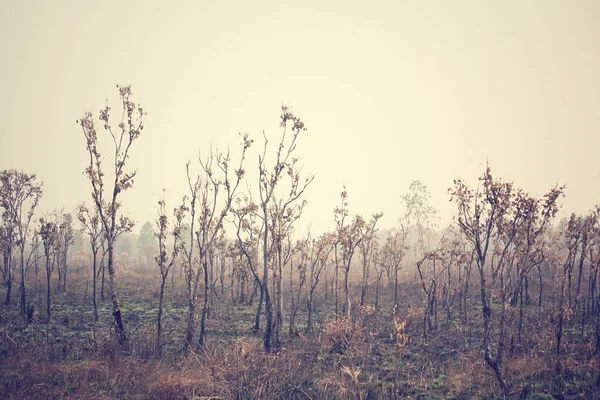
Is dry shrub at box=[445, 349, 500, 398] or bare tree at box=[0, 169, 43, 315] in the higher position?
bare tree at box=[0, 169, 43, 315]

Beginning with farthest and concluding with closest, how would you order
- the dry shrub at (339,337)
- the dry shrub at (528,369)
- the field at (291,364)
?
the dry shrub at (339,337), the dry shrub at (528,369), the field at (291,364)

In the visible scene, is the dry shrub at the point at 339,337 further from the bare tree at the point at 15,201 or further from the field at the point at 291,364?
the bare tree at the point at 15,201

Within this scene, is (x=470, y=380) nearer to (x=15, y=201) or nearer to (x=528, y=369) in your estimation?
(x=528, y=369)

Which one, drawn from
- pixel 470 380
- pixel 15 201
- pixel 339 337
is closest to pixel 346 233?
pixel 339 337

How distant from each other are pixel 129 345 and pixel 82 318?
777cm

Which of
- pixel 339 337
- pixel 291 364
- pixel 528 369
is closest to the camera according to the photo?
pixel 528 369

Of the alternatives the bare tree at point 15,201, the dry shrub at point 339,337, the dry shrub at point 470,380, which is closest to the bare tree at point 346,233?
the dry shrub at point 339,337

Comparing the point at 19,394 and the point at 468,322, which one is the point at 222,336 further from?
the point at 468,322

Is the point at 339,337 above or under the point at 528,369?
under

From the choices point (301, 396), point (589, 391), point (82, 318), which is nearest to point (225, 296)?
point (82, 318)

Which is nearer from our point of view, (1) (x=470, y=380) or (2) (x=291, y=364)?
(1) (x=470, y=380)

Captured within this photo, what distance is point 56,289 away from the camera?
1079 inches

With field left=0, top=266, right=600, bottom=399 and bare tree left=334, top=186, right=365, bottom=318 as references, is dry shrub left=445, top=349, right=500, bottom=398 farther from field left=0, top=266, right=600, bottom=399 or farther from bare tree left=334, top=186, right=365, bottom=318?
bare tree left=334, top=186, right=365, bottom=318

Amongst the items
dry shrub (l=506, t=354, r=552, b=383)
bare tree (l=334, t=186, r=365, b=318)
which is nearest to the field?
dry shrub (l=506, t=354, r=552, b=383)
